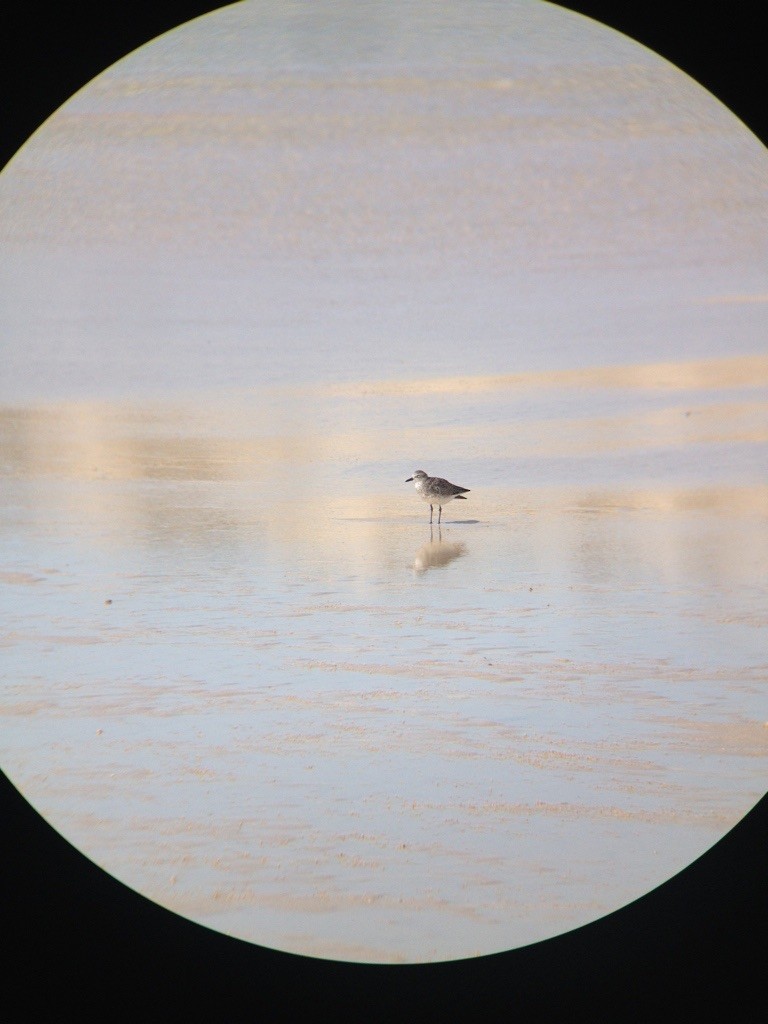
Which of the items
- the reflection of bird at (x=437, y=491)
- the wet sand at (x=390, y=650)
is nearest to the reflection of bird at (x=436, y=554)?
the wet sand at (x=390, y=650)

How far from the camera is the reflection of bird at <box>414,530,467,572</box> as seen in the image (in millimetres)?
3908

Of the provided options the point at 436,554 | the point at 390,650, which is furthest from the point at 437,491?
the point at 390,650

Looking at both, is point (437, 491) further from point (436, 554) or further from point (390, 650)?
point (390, 650)

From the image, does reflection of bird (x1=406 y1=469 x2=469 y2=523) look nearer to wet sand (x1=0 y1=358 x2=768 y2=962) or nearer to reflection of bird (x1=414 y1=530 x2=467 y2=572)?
wet sand (x1=0 y1=358 x2=768 y2=962)

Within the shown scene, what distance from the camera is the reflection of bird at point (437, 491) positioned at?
420 cm

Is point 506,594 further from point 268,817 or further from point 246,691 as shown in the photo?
point 268,817

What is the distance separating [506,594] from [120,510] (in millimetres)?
1208

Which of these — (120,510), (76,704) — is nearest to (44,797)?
(76,704)

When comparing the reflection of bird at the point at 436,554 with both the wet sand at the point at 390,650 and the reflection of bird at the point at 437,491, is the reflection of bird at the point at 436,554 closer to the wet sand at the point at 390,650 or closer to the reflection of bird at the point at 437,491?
the wet sand at the point at 390,650

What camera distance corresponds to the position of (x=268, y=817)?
298 cm

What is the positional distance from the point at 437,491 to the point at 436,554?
34cm

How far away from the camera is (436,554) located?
399 centimetres

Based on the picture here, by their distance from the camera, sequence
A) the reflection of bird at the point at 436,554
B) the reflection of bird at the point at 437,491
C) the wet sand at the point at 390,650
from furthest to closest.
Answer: the reflection of bird at the point at 437,491, the reflection of bird at the point at 436,554, the wet sand at the point at 390,650

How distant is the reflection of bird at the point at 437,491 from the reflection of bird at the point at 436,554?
17 cm
